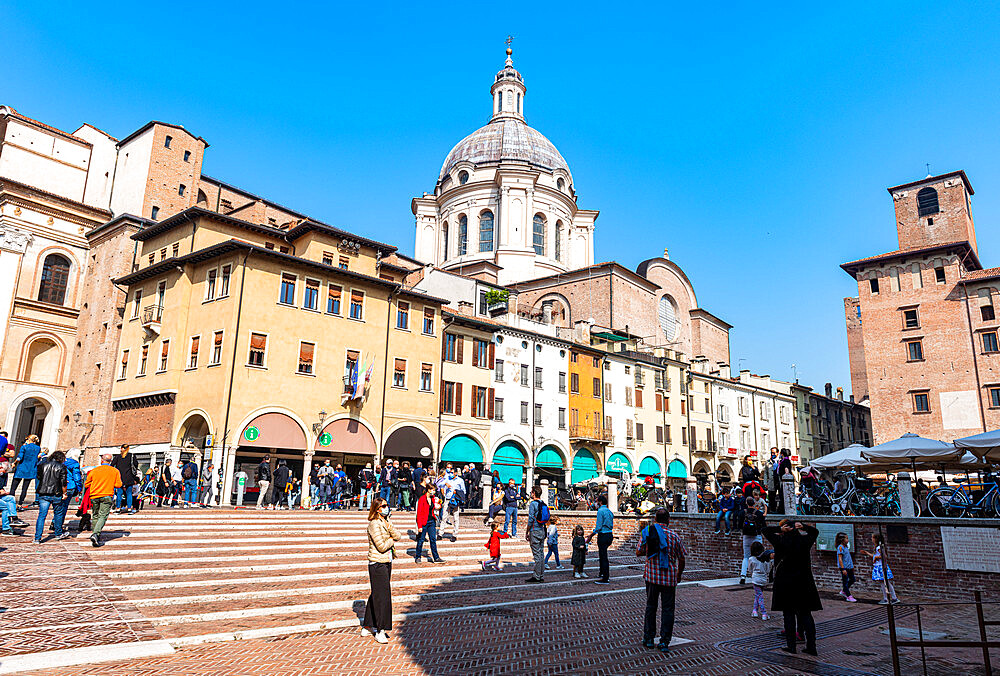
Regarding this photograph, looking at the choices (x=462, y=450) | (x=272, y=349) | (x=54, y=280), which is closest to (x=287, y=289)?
(x=272, y=349)

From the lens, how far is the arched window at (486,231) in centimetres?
6512

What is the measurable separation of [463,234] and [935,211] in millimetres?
40026

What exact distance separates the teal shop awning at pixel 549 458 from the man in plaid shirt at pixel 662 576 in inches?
1184

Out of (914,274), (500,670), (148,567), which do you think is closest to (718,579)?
(500,670)

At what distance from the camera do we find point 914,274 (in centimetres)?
4212

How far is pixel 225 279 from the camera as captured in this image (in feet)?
94.7

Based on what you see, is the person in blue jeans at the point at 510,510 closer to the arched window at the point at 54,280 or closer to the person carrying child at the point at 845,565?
the person carrying child at the point at 845,565

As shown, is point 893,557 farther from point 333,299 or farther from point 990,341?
point 990,341

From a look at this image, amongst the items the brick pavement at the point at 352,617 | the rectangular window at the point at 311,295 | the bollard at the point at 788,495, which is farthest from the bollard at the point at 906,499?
the rectangular window at the point at 311,295

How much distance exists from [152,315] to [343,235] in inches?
375

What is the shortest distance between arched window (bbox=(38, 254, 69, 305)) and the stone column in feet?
71.7

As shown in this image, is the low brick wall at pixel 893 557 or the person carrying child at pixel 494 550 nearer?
the low brick wall at pixel 893 557

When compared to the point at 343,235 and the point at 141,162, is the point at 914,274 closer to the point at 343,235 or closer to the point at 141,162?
the point at 343,235

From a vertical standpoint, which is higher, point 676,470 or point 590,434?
point 590,434
